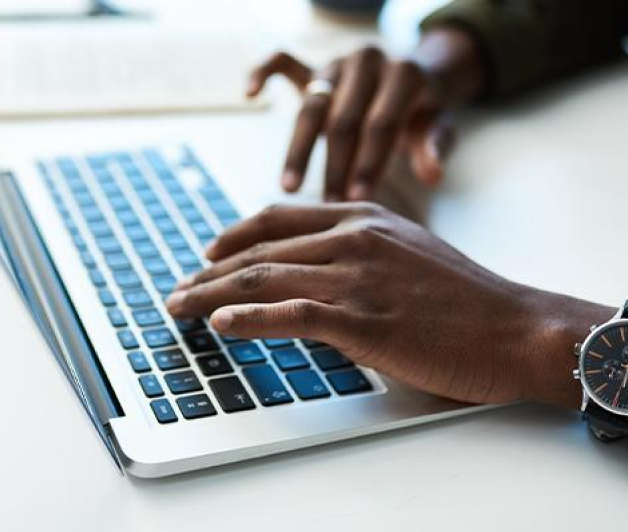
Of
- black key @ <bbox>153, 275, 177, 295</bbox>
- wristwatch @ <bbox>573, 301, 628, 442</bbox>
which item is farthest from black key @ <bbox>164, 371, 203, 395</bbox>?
wristwatch @ <bbox>573, 301, 628, 442</bbox>

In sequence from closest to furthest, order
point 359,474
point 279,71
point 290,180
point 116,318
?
point 359,474 < point 116,318 < point 290,180 < point 279,71

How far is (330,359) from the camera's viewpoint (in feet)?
2.23

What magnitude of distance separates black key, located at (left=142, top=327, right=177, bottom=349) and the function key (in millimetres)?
40

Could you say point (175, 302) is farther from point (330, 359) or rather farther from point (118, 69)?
point (118, 69)

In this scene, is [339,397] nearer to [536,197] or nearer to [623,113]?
[536,197]

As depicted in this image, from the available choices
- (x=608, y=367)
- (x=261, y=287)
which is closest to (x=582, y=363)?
(x=608, y=367)

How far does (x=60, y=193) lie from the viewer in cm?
87

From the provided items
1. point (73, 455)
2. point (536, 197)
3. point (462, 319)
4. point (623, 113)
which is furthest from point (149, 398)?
point (623, 113)

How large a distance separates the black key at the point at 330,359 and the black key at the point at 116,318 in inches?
5.5

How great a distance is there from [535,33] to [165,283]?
0.60 m

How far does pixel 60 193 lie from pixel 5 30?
419mm

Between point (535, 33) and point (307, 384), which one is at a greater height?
point (535, 33)

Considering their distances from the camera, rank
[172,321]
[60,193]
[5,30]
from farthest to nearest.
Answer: [5,30], [60,193], [172,321]

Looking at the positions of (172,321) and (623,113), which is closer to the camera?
(172,321)
